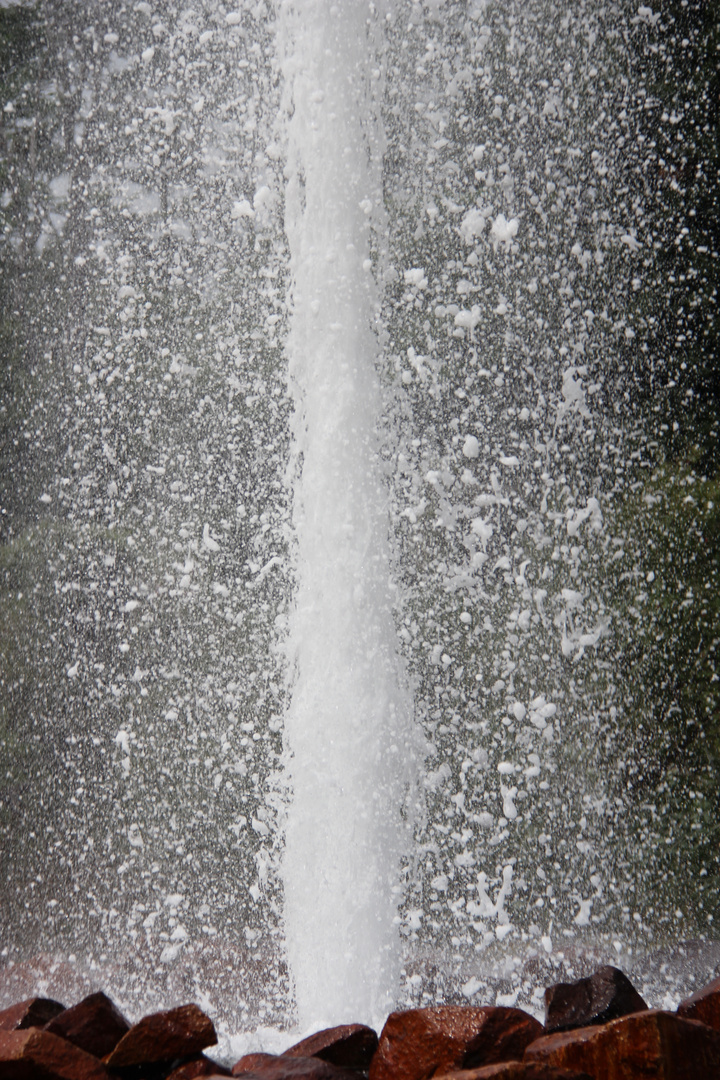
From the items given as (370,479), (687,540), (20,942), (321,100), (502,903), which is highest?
(321,100)

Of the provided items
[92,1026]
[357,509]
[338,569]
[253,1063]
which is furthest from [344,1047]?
[357,509]

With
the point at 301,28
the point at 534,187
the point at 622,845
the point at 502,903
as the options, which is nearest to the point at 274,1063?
the point at 502,903

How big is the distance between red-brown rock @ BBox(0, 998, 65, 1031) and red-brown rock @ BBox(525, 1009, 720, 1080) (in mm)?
823

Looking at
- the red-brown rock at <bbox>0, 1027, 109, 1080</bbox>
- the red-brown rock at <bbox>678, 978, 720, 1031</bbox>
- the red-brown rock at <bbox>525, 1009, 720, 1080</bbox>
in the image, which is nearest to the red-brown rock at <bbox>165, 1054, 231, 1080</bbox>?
the red-brown rock at <bbox>0, 1027, 109, 1080</bbox>

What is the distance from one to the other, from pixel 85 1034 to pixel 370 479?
3.43 ft

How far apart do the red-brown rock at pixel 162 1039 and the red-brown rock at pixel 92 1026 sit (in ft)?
0.25

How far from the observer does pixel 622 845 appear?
6.04 ft

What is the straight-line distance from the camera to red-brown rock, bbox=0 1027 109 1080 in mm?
1072

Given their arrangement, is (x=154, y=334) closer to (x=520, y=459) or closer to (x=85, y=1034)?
(x=520, y=459)

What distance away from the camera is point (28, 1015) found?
4.31 feet

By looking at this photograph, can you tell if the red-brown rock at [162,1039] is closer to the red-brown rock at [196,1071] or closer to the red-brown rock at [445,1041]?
the red-brown rock at [196,1071]

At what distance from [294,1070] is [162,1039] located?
226 mm

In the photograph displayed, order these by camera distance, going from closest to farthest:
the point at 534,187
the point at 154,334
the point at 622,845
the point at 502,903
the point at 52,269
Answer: the point at 502,903
the point at 622,845
the point at 534,187
the point at 154,334
the point at 52,269

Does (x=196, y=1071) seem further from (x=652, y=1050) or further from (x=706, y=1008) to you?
(x=706, y=1008)
